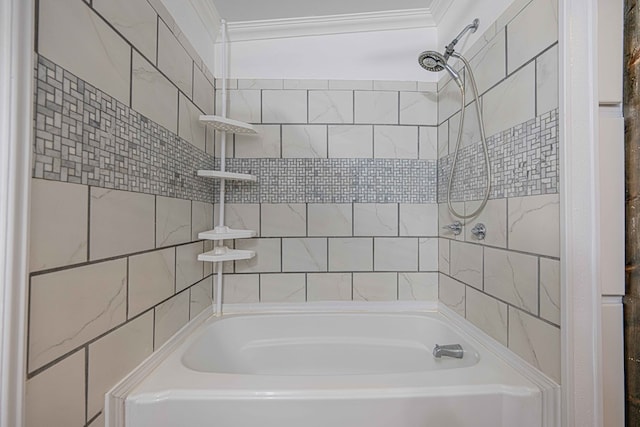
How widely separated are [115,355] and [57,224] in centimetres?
38

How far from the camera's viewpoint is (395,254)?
1.46 m

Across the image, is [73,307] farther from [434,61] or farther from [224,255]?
[434,61]

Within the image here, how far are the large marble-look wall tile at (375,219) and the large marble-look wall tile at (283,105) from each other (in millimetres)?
556

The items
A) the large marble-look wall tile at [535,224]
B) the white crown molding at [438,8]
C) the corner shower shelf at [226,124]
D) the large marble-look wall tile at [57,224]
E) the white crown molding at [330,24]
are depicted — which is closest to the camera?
the large marble-look wall tile at [57,224]

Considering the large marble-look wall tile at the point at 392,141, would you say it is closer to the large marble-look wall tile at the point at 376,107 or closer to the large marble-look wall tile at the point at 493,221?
the large marble-look wall tile at the point at 376,107

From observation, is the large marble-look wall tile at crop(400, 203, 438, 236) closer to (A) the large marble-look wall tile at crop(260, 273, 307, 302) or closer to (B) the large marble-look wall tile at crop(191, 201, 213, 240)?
(A) the large marble-look wall tile at crop(260, 273, 307, 302)

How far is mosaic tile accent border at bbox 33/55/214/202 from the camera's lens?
524mm

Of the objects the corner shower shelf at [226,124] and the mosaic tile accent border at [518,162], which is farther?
the corner shower shelf at [226,124]

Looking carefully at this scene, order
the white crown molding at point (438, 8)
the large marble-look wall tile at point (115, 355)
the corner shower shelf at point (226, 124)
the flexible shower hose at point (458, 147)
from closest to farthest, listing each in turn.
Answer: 1. the large marble-look wall tile at point (115, 355)
2. the flexible shower hose at point (458, 147)
3. the corner shower shelf at point (226, 124)
4. the white crown molding at point (438, 8)

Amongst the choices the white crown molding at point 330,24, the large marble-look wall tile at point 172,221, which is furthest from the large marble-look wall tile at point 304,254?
the white crown molding at point 330,24

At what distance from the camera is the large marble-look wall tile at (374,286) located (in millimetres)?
1453

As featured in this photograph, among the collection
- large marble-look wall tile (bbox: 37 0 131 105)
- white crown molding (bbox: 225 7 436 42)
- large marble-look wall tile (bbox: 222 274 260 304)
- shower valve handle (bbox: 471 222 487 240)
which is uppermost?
white crown molding (bbox: 225 7 436 42)

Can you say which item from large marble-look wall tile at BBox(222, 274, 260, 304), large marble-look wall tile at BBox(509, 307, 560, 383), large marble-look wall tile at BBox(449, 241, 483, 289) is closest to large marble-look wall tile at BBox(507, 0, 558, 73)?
large marble-look wall tile at BBox(449, 241, 483, 289)

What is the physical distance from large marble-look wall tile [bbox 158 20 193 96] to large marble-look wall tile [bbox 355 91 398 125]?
795 mm
